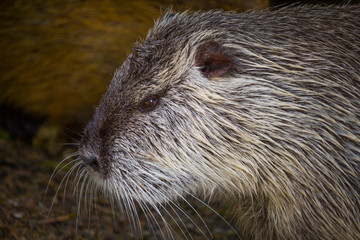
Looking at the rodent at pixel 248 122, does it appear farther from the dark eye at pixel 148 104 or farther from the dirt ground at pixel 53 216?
the dirt ground at pixel 53 216

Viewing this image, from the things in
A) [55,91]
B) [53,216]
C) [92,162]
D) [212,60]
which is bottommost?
[53,216]

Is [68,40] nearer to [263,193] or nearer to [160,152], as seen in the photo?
[160,152]

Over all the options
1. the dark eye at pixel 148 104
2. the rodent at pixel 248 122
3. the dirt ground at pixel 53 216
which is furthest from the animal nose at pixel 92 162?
the dirt ground at pixel 53 216

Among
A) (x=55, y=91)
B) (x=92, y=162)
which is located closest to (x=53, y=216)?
(x=92, y=162)

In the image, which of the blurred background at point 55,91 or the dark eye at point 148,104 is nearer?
the dark eye at point 148,104

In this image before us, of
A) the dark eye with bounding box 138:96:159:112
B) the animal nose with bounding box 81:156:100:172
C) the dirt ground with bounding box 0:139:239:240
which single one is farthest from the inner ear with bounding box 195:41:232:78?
the dirt ground with bounding box 0:139:239:240

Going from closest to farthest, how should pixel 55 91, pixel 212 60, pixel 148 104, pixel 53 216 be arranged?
1. pixel 212 60
2. pixel 148 104
3. pixel 53 216
4. pixel 55 91

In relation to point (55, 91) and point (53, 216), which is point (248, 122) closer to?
point (53, 216)
